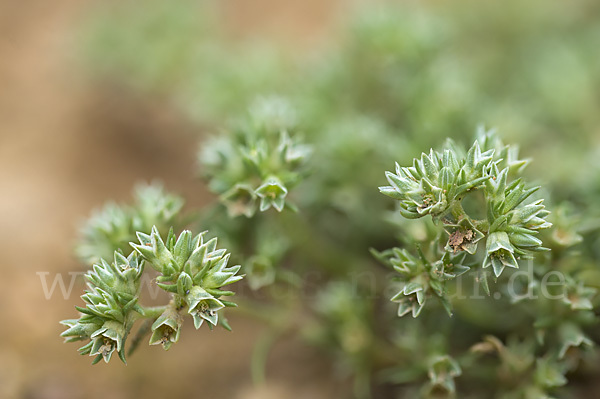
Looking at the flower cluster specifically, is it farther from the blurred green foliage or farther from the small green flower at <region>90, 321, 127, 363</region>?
the blurred green foliage

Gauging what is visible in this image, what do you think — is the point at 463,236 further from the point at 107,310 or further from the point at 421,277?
the point at 107,310

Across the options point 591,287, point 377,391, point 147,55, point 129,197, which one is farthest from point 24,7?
point 591,287

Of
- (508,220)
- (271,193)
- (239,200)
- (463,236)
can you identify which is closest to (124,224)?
(239,200)

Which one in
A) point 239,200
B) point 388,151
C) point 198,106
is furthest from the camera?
point 198,106

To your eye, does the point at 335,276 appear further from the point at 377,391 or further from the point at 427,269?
the point at 427,269

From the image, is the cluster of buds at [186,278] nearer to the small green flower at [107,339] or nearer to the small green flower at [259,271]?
the small green flower at [107,339]

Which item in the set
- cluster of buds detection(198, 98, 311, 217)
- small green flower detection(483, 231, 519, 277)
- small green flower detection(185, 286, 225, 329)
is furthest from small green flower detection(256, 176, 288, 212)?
small green flower detection(483, 231, 519, 277)
